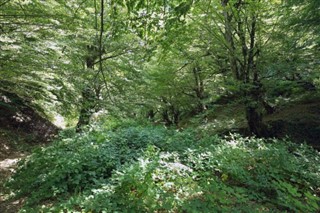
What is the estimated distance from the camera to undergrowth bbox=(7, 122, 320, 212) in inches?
133

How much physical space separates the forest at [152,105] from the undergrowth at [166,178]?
0.02m

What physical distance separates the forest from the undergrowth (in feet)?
0.07

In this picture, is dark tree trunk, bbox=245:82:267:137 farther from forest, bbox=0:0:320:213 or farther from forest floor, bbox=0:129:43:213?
forest floor, bbox=0:129:43:213

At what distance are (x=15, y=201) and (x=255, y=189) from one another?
4.07 m

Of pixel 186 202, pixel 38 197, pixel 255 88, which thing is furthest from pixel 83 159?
pixel 255 88

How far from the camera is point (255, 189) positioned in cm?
423

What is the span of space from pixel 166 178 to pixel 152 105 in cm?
699

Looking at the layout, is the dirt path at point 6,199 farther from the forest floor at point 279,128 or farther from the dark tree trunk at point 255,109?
the dark tree trunk at point 255,109

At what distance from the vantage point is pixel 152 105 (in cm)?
1086

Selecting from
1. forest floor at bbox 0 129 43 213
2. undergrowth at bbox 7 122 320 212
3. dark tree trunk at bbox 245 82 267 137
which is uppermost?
dark tree trunk at bbox 245 82 267 137

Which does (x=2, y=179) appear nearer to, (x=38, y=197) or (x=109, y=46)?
(x=38, y=197)

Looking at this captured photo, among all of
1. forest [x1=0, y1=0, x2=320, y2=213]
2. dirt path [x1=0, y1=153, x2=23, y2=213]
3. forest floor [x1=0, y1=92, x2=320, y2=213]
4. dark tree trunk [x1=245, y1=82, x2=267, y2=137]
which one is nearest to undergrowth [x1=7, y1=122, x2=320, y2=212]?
forest [x1=0, y1=0, x2=320, y2=213]

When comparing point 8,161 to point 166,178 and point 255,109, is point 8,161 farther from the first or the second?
point 255,109

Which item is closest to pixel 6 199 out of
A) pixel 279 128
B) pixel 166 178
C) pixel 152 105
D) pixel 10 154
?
pixel 166 178
